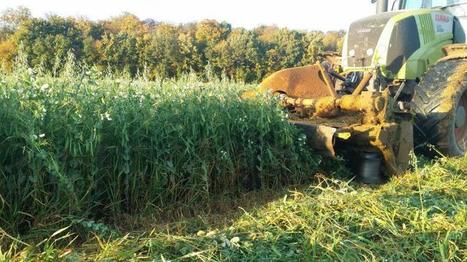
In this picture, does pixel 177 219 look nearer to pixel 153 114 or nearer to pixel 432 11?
pixel 153 114

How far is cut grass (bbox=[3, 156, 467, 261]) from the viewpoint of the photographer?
2359mm

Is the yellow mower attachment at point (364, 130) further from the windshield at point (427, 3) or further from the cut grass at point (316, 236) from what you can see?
the windshield at point (427, 3)

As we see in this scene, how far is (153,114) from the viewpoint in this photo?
3.89 metres

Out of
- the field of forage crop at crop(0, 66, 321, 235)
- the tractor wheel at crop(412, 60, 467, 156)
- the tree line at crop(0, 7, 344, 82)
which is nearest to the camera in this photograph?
the field of forage crop at crop(0, 66, 321, 235)

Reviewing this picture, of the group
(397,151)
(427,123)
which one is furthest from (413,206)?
(427,123)

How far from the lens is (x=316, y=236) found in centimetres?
252

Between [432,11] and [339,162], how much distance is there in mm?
2638

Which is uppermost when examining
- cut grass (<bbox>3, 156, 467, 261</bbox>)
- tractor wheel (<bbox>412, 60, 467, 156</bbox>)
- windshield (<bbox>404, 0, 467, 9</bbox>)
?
windshield (<bbox>404, 0, 467, 9</bbox>)

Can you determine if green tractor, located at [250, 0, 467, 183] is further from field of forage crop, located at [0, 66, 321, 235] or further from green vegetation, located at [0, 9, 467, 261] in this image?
field of forage crop, located at [0, 66, 321, 235]

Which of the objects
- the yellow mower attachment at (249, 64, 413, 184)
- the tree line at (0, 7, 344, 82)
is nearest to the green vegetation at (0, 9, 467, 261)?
the yellow mower attachment at (249, 64, 413, 184)

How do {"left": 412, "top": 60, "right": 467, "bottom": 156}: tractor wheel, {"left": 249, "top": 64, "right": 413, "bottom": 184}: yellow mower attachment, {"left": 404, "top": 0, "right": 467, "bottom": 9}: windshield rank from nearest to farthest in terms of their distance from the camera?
{"left": 249, "top": 64, "right": 413, "bottom": 184}: yellow mower attachment
{"left": 412, "top": 60, "right": 467, "bottom": 156}: tractor wheel
{"left": 404, "top": 0, "right": 467, "bottom": 9}: windshield

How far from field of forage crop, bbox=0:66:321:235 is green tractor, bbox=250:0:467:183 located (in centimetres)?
51

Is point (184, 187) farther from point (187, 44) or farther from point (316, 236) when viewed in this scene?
point (187, 44)

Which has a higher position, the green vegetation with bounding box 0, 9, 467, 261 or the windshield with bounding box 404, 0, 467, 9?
the windshield with bounding box 404, 0, 467, 9
